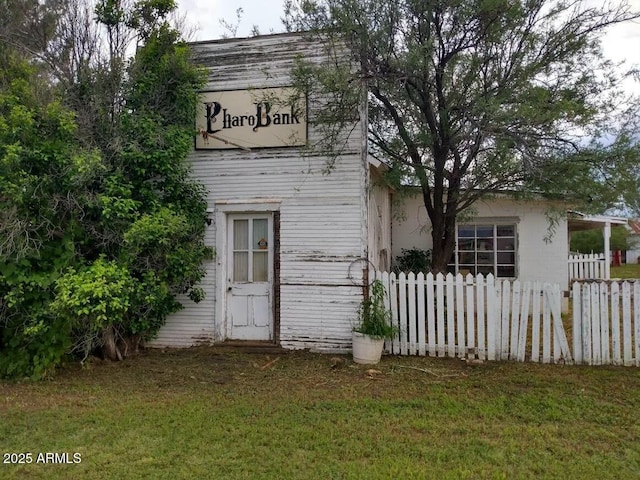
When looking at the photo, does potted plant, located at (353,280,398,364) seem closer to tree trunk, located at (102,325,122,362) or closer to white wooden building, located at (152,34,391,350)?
white wooden building, located at (152,34,391,350)

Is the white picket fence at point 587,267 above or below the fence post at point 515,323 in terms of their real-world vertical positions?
above

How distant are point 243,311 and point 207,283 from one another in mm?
709

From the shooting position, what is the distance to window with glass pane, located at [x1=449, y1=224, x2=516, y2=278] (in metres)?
11.2

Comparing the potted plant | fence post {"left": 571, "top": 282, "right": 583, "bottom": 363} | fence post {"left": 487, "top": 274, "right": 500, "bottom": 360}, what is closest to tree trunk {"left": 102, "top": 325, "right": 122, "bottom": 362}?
the potted plant

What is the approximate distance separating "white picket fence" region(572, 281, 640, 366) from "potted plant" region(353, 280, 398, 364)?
237cm

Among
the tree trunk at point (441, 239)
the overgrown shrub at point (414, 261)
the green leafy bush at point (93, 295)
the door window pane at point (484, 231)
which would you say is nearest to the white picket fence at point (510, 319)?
the tree trunk at point (441, 239)

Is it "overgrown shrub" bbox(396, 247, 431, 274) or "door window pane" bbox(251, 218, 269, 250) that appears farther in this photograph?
"overgrown shrub" bbox(396, 247, 431, 274)

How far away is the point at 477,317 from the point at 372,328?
140 cm

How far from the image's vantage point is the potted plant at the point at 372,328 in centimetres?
626

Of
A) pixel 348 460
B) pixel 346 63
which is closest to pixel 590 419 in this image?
pixel 348 460

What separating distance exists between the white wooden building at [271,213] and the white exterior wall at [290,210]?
0.05 feet

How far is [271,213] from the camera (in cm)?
720

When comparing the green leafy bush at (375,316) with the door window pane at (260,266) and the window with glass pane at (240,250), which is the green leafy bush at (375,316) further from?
the window with glass pane at (240,250)

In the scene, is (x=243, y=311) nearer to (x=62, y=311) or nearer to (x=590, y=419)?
(x=62, y=311)
